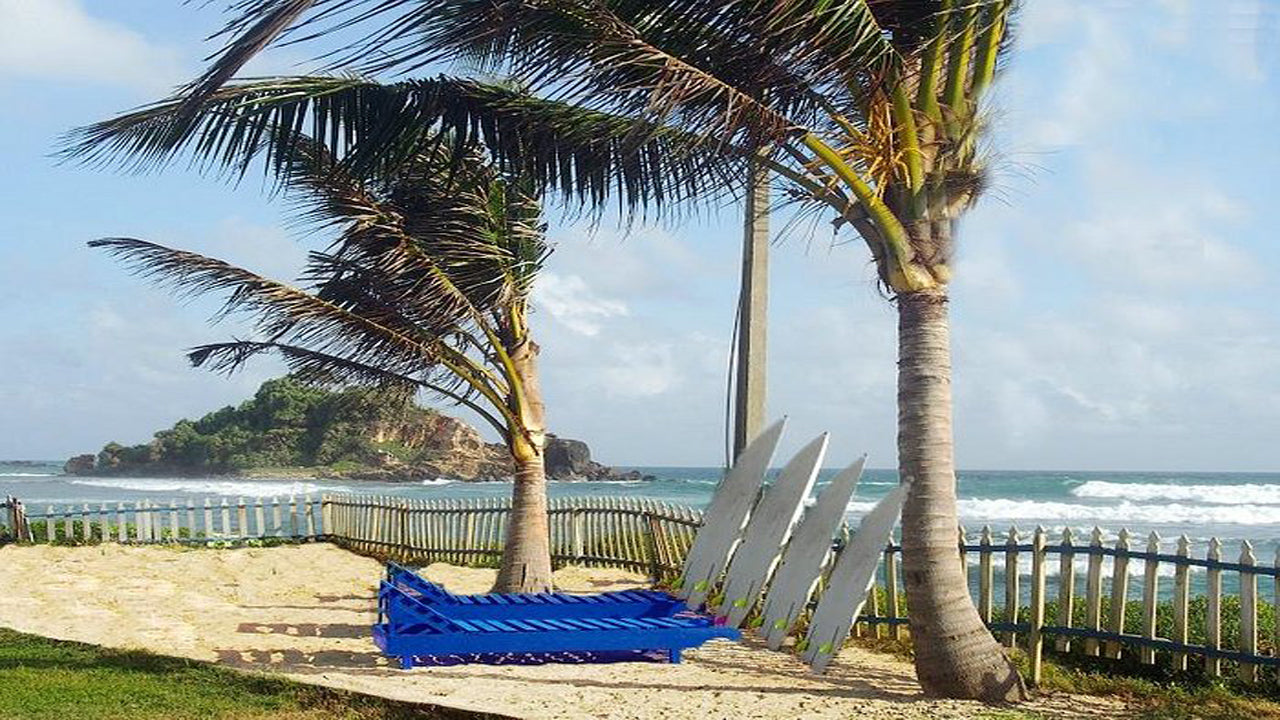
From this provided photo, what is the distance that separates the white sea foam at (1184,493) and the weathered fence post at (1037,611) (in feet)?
154

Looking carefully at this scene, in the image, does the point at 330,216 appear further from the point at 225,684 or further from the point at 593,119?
the point at 225,684

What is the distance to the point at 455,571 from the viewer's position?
1720 cm

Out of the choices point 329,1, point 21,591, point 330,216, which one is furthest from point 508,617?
point 21,591

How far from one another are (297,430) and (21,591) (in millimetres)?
63713

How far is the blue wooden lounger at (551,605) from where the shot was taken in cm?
945

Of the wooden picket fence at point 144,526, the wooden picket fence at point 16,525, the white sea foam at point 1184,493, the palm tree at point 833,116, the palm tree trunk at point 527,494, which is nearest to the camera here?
the palm tree at point 833,116

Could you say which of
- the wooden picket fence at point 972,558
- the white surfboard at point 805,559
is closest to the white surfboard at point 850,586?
the white surfboard at point 805,559

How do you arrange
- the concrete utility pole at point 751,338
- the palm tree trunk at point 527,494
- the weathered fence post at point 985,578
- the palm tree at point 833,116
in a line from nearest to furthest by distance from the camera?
1. the palm tree at point 833,116
2. the weathered fence post at point 985,578
3. the concrete utility pole at point 751,338
4. the palm tree trunk at point 527,494

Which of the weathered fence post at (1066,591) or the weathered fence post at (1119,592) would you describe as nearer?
the weathered fence post at (1119,592)

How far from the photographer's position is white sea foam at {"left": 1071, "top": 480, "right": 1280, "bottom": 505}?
5359 cm

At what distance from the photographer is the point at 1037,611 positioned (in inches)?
340

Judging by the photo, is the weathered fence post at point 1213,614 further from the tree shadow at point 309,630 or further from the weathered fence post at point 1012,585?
the tree shadow at point 309,630

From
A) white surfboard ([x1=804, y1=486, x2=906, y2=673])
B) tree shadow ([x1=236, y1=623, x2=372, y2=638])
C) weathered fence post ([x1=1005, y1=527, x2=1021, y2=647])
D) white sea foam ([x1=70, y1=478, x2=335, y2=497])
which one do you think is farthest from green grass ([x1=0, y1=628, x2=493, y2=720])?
white sea foam ([x1=70, y1=478, x2=335, y2=497])

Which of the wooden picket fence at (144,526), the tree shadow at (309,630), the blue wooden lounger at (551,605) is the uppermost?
the blue wooden lounger at (551,605)
